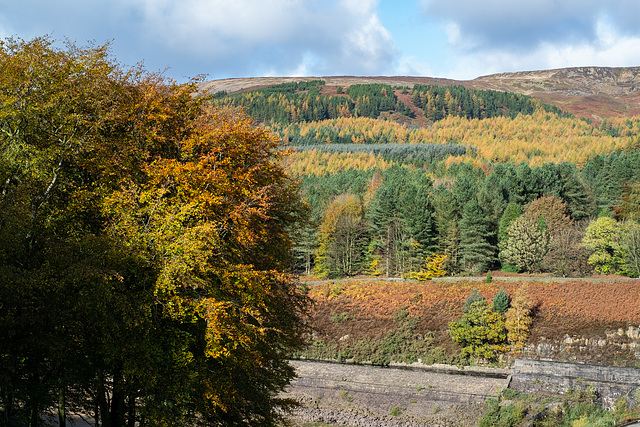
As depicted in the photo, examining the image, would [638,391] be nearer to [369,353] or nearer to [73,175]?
[369,353]

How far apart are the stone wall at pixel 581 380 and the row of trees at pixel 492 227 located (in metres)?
19.2

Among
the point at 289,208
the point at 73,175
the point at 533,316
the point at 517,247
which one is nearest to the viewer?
the point at 73,175

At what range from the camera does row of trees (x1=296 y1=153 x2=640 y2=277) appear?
49.0 metres

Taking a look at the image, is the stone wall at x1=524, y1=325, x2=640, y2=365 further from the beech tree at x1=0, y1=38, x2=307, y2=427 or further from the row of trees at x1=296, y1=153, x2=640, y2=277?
the beech tree at x1=0, y1=38, x2=307, y2=427

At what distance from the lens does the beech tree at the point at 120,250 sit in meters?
9.76

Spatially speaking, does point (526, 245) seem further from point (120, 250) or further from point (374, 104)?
point (374, 104)

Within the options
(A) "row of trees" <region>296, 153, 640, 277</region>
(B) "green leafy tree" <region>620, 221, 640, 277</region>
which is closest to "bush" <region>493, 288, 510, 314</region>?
(A) "row of trees" <region>296, 153, 640, 277</region>

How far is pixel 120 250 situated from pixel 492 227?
50543 millimetres

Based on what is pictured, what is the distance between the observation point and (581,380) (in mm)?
27250

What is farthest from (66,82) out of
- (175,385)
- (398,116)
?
(398,116)

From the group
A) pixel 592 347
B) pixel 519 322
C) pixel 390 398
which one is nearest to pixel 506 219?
pixel 519 322

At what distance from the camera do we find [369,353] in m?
38.6

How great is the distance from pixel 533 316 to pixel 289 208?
2743 centimetres

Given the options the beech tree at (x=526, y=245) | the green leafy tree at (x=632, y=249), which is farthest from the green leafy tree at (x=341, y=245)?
the green leafy tree at (x=632, y=249)
